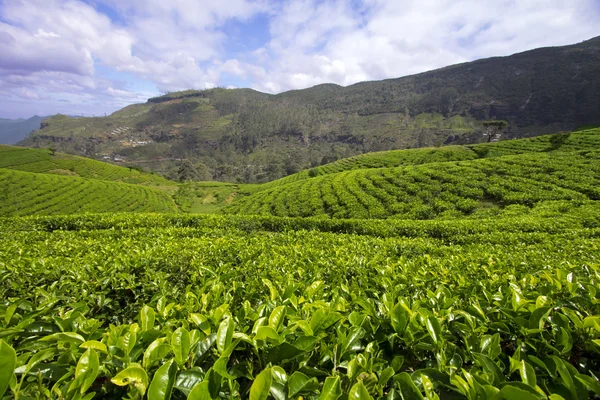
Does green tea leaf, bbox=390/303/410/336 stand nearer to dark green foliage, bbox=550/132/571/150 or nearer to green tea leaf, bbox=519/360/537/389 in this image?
green tea leaf, bbox=519/360/537/389

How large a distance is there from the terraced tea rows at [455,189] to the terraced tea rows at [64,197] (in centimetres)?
3561

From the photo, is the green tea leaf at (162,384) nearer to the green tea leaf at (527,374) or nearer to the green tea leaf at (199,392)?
the green tea leaf at (199,392)

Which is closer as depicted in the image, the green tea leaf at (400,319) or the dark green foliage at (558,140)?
the green tea leaf at (400,319)

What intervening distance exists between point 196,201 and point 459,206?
54.0 metres

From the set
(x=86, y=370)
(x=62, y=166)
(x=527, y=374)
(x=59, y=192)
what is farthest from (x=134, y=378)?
(x=62, y=166)

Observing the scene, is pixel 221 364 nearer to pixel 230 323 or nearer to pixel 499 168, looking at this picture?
pixel 230 323

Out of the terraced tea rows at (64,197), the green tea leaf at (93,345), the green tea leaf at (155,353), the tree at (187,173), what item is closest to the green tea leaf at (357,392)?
the green tea leaf at (155,353)

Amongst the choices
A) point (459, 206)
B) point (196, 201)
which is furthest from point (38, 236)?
point (196, 201)

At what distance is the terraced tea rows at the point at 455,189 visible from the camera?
57.1 feet

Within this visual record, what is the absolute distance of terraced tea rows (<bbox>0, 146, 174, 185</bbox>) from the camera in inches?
2719

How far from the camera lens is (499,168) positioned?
22.5 m

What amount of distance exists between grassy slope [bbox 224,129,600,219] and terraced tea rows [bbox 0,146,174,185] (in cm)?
6664

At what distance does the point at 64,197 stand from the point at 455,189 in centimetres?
5691

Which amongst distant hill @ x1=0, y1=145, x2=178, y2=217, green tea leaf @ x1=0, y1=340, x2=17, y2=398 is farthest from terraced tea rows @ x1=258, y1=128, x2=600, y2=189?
green tea leaf @ x1=0, y1=340, x2=17, y2=398
